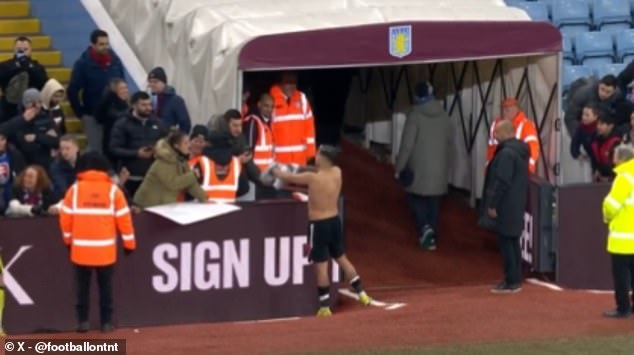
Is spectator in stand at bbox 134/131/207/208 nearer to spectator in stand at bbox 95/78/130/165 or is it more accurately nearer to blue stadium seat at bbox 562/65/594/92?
spectator in stand at bbox 95/78/130/165

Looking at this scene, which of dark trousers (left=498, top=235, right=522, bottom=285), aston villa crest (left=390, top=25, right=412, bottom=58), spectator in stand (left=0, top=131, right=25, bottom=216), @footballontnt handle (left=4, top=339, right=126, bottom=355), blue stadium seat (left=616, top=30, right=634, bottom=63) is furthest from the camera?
blue stadium seat (left=616, top=30, right=634, bottom=63)

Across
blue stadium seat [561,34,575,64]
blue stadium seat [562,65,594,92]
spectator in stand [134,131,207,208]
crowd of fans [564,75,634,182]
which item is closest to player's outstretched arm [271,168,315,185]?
spectator in stand [134,131,207,208]

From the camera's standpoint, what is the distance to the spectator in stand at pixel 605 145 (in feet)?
60.7

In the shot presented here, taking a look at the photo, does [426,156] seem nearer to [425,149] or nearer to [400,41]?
[425,149]

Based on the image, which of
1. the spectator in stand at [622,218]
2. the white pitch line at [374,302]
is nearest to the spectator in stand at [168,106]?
the white pitch line at [374,302]

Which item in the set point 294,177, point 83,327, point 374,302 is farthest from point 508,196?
point 83,327

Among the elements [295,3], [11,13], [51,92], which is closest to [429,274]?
[295,3]

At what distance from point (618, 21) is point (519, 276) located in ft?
25.9

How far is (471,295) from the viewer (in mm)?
17406

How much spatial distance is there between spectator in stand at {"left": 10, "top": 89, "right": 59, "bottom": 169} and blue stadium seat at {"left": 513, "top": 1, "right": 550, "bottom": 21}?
833 centimetres

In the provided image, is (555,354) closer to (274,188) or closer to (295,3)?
(274,188)

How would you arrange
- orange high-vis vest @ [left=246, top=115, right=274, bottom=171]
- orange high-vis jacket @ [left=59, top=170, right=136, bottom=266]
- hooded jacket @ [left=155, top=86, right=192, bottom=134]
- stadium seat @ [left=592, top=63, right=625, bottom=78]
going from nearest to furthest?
orange high-vis jacket @ [left=59, top=170, right=136, bottom=266], orange high-vis vest @ [left=246, top=115, right=274, bottom=171], hooded jacket @ [left=155, top=86, right=192, bottom=134], stadium seat @ [left=592, top=63, right=625, bottom=78]

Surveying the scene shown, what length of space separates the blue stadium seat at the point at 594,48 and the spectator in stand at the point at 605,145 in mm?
5238

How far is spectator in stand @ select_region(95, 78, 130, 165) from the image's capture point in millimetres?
18312
